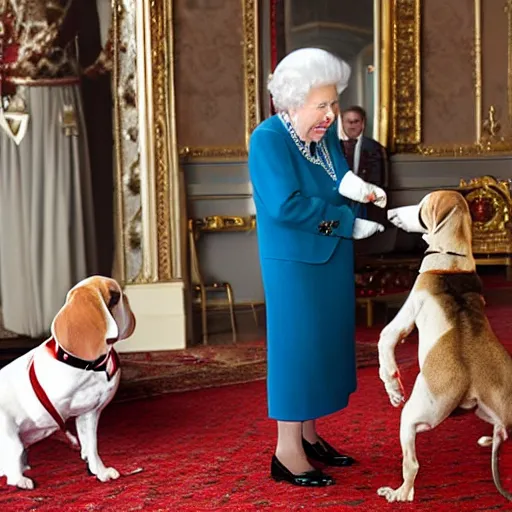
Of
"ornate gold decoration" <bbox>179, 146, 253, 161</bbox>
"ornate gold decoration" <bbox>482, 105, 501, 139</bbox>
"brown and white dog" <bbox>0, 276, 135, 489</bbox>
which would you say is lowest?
"brown and white dog" <bbox>0, 276, 135, 489</bbox>

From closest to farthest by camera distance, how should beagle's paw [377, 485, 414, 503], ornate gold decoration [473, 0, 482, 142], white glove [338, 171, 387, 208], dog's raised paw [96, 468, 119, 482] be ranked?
beagle's paw [377, 485, 414, 503], white glove [338, 171, 387, 208], dog's raised paw [96, 468, 119, 482], ornate gold decoration [473, 0, 482, 142]

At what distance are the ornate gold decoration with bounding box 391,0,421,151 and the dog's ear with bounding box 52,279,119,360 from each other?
499 cm

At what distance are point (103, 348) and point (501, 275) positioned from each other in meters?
5.12

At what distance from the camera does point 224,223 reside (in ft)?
21.8

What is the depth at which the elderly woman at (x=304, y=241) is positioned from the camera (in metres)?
2.93

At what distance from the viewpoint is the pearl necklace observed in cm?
302

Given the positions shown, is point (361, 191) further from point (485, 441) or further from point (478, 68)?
point (478, 68)

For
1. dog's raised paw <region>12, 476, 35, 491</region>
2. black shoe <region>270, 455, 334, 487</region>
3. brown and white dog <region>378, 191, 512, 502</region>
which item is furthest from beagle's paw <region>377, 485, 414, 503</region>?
dog's raised paw <region>12, 476, 35, 491</region>

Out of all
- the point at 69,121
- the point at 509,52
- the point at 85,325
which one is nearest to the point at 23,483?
the point at 85,325

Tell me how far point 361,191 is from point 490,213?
173 inches

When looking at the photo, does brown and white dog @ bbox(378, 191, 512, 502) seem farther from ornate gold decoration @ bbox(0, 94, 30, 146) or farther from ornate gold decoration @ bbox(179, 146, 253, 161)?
ornate gold decoration @ bbox(179, 146, 253, 161)

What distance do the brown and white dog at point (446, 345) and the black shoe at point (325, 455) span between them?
43cm

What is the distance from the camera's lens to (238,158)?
6.71m

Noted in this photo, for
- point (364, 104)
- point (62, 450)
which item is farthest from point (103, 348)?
point (364, 104)
